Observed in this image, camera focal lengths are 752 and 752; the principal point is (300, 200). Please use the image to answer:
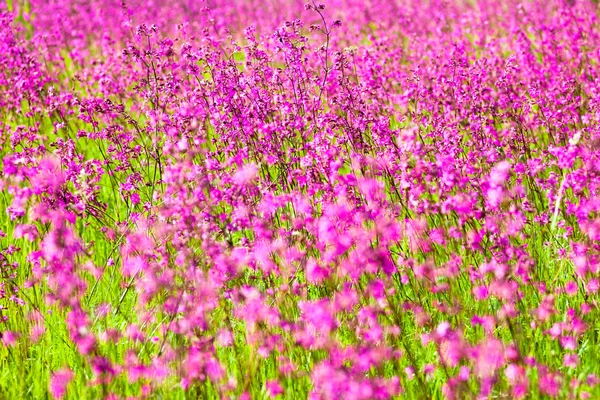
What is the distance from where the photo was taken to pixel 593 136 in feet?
13.6

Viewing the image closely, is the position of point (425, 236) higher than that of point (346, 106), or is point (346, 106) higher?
point (346, 106)

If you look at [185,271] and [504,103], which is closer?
[185,271]

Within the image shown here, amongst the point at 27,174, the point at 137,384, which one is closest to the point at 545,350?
the point at 137,384

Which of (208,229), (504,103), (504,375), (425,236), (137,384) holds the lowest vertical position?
(504,375)

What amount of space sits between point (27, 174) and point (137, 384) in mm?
1436

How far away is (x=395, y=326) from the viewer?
3424mm

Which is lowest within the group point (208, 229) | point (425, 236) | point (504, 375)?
point (504, 375)

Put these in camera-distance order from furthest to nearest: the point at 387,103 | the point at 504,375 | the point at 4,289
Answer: the point at 387,103 → the point at 4,289 → the point at 504,375

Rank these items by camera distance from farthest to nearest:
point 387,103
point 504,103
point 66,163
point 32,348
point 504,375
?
point 387,103, point 504,103, point 66,163, point 32,348, point 504,375

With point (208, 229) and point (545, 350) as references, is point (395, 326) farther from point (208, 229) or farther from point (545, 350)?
point (208, 229)

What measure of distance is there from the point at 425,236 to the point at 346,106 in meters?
1.15

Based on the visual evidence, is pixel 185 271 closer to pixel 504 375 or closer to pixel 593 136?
pixel 504 375

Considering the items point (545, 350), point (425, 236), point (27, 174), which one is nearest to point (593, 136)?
point (425, 236)

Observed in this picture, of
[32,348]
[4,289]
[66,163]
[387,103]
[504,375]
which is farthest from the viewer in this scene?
[387,103]
